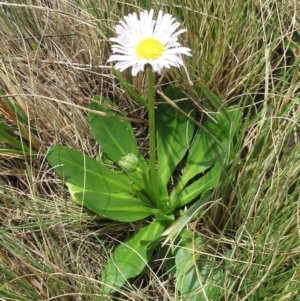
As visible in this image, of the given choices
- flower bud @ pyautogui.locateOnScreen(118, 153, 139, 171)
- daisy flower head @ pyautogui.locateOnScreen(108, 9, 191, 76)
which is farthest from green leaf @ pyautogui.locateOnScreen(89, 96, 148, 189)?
daisy flower head @ pyautogui.locateOnScreen(108, 9, 191, 76)

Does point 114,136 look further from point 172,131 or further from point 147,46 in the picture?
point 147,46

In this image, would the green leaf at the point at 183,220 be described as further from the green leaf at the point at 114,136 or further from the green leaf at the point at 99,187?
the green leaf at the point at 114,136

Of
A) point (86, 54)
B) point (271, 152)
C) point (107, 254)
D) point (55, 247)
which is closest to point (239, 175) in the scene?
point (271, 152)

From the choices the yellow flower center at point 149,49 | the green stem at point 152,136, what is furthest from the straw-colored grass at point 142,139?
the yellow flower center at point 149,49

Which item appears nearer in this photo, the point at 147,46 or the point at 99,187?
the point at 147,46

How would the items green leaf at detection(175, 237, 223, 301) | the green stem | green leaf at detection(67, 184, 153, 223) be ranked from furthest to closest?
1. green leaf at detection(67, 184, 153, 223)
2. green leaf at detection(175, 237, 223, 301)
3. the green stem

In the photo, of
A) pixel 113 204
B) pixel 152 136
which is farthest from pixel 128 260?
pixel 152 136

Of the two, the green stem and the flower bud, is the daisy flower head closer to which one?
the green stem
